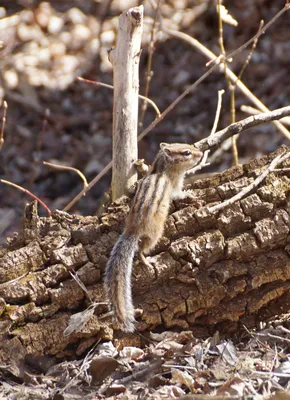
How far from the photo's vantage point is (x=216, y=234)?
358cm

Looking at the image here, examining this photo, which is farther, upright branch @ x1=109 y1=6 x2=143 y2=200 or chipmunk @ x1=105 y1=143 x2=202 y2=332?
upright branch @ x1=109 y1=6 x2=143 y2=200

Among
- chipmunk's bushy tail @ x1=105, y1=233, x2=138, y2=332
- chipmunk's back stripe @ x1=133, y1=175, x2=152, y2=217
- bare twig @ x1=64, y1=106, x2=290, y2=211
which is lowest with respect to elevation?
chipmunk's bushy tail @ x1=105, y1=233, x2=138, y2=332

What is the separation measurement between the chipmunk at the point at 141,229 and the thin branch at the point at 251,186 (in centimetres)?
28

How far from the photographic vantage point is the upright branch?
430 centimetres

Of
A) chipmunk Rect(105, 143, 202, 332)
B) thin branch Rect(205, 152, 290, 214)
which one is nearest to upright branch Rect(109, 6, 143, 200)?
chipmunk Rect(105, 143, 202, 332)

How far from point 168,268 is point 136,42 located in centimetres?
153

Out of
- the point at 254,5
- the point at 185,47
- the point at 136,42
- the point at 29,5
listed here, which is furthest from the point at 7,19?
the point at 136,42

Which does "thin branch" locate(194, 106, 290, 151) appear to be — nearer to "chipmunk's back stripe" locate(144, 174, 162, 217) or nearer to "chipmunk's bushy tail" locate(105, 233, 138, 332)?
"chipmunk's back stripe" locate(144, 174, 162, 217)

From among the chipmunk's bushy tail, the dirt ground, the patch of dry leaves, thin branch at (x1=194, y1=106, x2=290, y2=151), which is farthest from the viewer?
the dirt ground

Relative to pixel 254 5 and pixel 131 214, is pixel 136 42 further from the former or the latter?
pixel 254 5

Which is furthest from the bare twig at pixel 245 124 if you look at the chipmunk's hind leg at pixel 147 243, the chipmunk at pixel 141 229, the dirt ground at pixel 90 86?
the dirt ground at pixel 90 86

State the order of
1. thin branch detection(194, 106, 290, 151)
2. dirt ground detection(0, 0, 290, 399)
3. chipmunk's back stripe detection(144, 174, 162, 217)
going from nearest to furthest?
chipmunk's back stripe detection(144, 174, 162, 217), thin branch detection(194, 106, 290, 151), dirt ground detection(0, 0, 290, 399)

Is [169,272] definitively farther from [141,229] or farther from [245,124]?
[245,124]

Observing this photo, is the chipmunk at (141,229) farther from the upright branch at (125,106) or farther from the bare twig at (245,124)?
the bare twig at (245,124)
